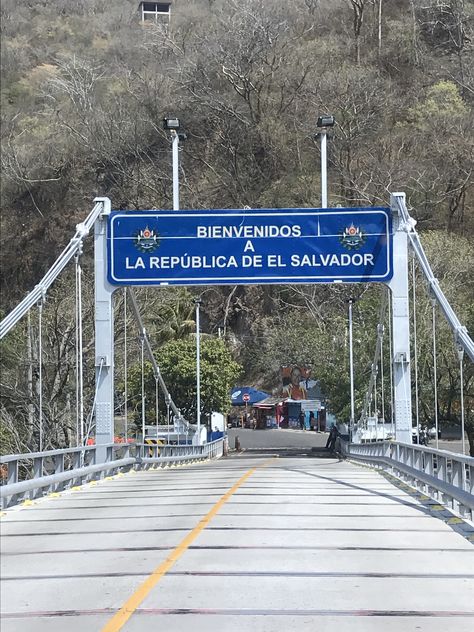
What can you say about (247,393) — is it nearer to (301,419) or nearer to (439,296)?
(301,419)

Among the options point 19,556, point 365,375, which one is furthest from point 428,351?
point 19,556

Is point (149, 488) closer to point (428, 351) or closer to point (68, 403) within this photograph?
point (68, 403)

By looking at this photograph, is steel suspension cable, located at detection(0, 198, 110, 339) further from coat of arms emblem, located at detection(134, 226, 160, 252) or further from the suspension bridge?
coat of arms emblem, located at detection(134, 226, 160, 252)

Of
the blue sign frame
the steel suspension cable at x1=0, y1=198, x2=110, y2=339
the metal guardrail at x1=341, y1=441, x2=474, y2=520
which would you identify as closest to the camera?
the metal guardrail at x1=341, y1=441, x2=474, y2=520

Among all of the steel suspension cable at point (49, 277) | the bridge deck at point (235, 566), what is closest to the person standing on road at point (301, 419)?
the steel suspension cable at point (49, 277)

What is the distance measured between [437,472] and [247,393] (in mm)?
63612

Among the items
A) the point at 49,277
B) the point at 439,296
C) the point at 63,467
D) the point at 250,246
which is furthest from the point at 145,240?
the point at 63,467

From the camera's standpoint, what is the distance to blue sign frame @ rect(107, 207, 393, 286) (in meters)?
28.7

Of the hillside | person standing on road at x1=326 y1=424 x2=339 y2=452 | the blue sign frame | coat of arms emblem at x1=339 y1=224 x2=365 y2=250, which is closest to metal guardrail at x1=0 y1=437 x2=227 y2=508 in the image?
the blue sign frame

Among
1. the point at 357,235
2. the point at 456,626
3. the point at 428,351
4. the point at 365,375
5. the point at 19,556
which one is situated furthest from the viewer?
the point at 365,375

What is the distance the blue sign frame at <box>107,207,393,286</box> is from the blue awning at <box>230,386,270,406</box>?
5307 cm

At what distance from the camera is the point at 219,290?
80.6 metres

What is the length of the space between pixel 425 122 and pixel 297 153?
356 inches

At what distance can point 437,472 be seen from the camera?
59.9ft
